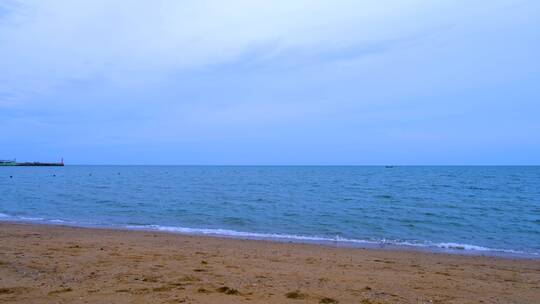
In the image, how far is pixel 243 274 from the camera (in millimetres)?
8430

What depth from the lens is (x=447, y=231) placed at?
1827cm

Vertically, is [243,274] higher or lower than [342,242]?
higher

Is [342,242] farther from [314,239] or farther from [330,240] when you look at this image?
[314,239]

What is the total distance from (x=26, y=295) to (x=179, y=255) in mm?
4545

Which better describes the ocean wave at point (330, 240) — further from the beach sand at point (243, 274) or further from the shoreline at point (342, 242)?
the beach sand at point (243, 274)

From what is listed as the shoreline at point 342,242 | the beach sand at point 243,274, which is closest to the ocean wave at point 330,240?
the shoreline at point 342,242

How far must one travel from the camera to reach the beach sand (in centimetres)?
673

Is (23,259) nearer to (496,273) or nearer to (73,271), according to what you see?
(73,271)

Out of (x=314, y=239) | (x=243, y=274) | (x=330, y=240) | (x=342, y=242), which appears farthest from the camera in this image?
(x=314, y=239)

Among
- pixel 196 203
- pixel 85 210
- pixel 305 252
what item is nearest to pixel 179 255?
pixel 305 252

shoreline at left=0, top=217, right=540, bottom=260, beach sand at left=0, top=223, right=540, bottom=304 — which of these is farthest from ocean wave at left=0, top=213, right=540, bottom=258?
beach sand at left=0, top=223, right=540, bottom=304

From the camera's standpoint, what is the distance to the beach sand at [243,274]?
22.1 ft

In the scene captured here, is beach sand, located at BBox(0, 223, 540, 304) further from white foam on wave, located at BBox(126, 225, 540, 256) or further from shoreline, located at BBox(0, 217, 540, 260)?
white foam on wave, located at BBox(126, 225, 540, 256)

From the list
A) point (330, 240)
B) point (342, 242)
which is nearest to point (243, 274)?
point (342, 242)
